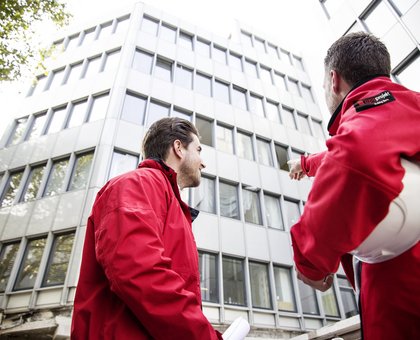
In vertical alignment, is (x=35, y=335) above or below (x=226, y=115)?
below

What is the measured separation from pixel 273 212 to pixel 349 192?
535 inches

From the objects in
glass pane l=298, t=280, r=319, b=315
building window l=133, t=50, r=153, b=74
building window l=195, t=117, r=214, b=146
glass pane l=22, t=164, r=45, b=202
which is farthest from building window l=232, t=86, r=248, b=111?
glass pane l=22, t=164, r=45, b=202

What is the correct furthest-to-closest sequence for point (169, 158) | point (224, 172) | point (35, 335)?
1. point (224, 172)
2. point (35, 335)
3. point (169, 158)

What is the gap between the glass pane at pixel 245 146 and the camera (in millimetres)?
15146

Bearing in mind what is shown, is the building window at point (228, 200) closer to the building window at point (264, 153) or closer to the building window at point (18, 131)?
the building window at point (264, 153)

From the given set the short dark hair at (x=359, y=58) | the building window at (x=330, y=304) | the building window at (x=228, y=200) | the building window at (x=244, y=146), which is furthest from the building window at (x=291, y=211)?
the short dark hair at (x=359, y=58)

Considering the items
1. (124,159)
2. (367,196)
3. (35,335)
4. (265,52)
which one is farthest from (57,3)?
(265,52)

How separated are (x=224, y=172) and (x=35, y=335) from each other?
9.14 m

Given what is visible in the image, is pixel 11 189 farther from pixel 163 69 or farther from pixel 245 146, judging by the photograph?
pixel 245 146

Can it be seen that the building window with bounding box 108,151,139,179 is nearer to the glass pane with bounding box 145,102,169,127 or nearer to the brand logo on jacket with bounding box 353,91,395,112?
the glass pane with bounding box 145,102,169,127

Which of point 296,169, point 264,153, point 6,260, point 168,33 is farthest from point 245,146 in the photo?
point 296,169

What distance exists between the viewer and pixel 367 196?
0.96 meters

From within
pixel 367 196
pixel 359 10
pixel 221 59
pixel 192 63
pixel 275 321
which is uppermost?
pixel 221 59

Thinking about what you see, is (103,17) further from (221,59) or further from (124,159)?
(124,159)
